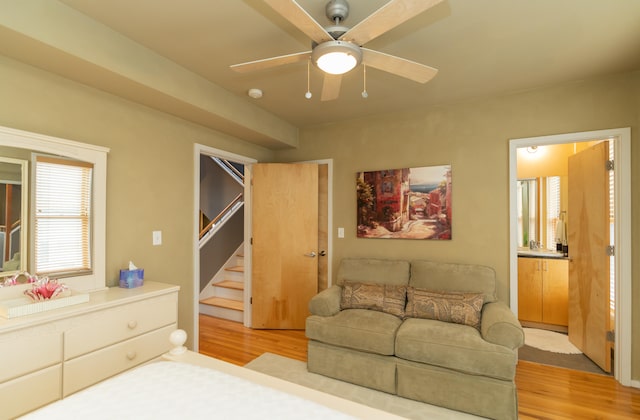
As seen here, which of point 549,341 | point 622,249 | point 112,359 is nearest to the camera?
point 112,359

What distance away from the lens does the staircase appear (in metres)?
4.11

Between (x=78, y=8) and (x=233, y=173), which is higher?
(x=78, y=8)

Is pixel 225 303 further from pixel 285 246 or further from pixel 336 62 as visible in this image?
pixel 336 62

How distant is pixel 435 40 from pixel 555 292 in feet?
11.1

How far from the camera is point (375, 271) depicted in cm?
319

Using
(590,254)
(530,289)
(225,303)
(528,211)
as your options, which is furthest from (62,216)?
(528,211)

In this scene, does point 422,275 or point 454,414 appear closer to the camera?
point 454,414

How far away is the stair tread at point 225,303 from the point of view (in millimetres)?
4086

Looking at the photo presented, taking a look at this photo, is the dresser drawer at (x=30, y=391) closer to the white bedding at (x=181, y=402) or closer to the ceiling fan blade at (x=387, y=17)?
the white bedding at (x=181, y=402)

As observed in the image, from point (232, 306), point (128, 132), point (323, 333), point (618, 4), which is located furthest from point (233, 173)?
point (618, 4)

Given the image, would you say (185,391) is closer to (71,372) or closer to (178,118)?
(71,372)

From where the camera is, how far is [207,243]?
15.1 feet

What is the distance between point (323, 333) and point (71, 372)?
1673 mm

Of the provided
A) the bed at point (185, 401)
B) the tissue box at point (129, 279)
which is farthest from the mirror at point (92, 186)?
the bed at point (185, 401)
